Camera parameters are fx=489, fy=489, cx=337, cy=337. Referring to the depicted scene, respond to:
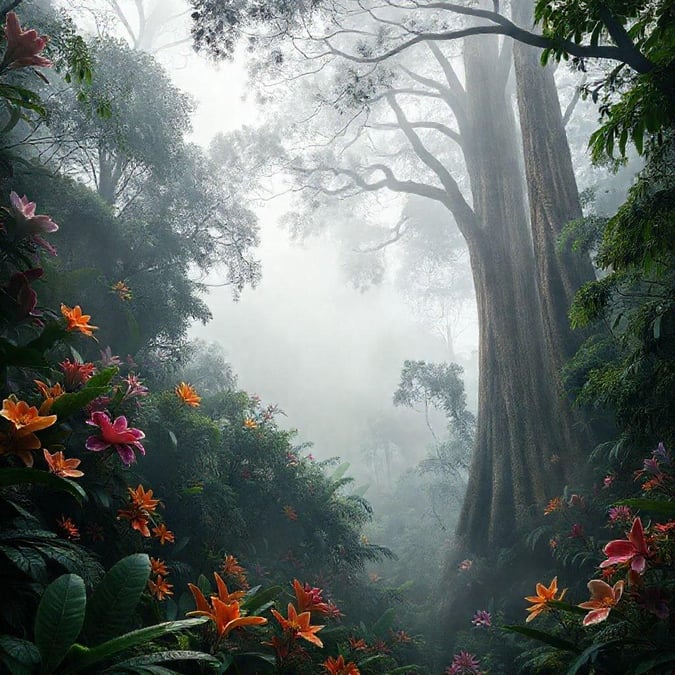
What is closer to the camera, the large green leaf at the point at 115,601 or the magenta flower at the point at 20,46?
the large green leaf at the point at 115,601

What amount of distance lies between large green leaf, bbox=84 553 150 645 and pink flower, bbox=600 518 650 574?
1.64m

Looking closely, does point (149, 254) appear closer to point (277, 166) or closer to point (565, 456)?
point (277, 166)

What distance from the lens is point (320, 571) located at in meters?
5.18

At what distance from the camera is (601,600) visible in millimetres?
1848

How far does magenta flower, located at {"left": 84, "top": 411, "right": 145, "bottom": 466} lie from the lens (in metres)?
1.96

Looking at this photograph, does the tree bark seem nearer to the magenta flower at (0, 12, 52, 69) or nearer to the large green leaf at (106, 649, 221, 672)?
the large green leaf at (106, 649, 221, 672)

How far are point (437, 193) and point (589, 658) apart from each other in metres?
6.98

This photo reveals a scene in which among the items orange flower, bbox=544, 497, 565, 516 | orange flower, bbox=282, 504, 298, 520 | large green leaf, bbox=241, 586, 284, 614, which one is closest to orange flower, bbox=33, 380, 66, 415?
large green leaf, bbox=241, 586, 284, 614

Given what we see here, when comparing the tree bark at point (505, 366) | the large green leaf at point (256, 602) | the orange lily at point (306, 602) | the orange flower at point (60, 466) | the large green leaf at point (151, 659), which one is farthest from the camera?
the tree bark at point (505, 366)

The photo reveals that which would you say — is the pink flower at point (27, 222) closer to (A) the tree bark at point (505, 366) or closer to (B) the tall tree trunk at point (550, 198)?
(B) the tall tree trunk at point (550, 198)

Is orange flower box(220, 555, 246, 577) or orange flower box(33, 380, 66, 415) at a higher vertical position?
orange flower box(33, 380, 66, 415)

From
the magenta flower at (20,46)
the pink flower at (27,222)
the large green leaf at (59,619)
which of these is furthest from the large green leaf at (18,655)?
the magenta flower at (20,46)

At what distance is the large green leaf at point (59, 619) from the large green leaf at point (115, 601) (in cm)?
16

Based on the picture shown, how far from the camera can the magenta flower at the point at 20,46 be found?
7.66 feet
